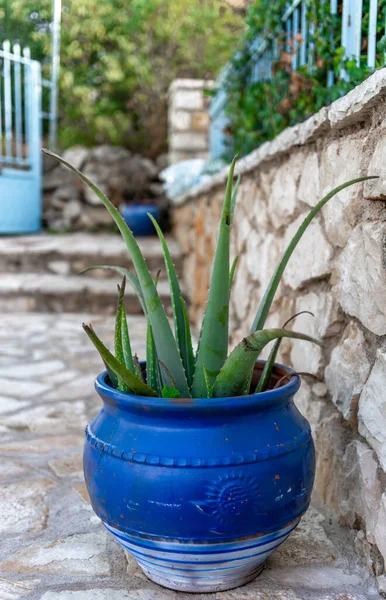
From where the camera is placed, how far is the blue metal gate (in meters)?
5.97

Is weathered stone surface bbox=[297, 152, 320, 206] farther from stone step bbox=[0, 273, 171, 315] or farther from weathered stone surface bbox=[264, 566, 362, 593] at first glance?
stone step bbox=[0, 273, 171, 315]

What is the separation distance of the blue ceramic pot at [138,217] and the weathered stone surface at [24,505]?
4626 millimetres

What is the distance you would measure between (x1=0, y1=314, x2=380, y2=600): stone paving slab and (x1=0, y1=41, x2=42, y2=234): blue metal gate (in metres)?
3.90

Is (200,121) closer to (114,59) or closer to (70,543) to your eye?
(114,59)

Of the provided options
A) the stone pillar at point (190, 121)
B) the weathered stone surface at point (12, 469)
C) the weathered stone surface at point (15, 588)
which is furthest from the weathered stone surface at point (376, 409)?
the stone pillar at point (190, 121)

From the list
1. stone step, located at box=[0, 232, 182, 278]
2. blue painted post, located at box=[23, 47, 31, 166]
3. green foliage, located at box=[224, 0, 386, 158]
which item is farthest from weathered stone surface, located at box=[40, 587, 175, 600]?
blue painted post, located at box=[23, 47, 31, 166]

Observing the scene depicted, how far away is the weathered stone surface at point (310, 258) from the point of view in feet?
5.27

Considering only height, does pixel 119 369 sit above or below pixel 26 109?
below

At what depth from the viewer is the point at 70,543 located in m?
1.42

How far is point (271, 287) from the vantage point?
126 centimetres

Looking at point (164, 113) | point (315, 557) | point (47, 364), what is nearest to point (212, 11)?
point (164, 113)

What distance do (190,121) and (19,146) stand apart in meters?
1.81

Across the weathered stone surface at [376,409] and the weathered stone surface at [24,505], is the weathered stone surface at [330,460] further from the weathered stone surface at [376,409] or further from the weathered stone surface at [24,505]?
the weathered stone surface at [24,505]

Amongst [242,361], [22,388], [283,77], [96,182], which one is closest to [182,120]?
[96,182]
